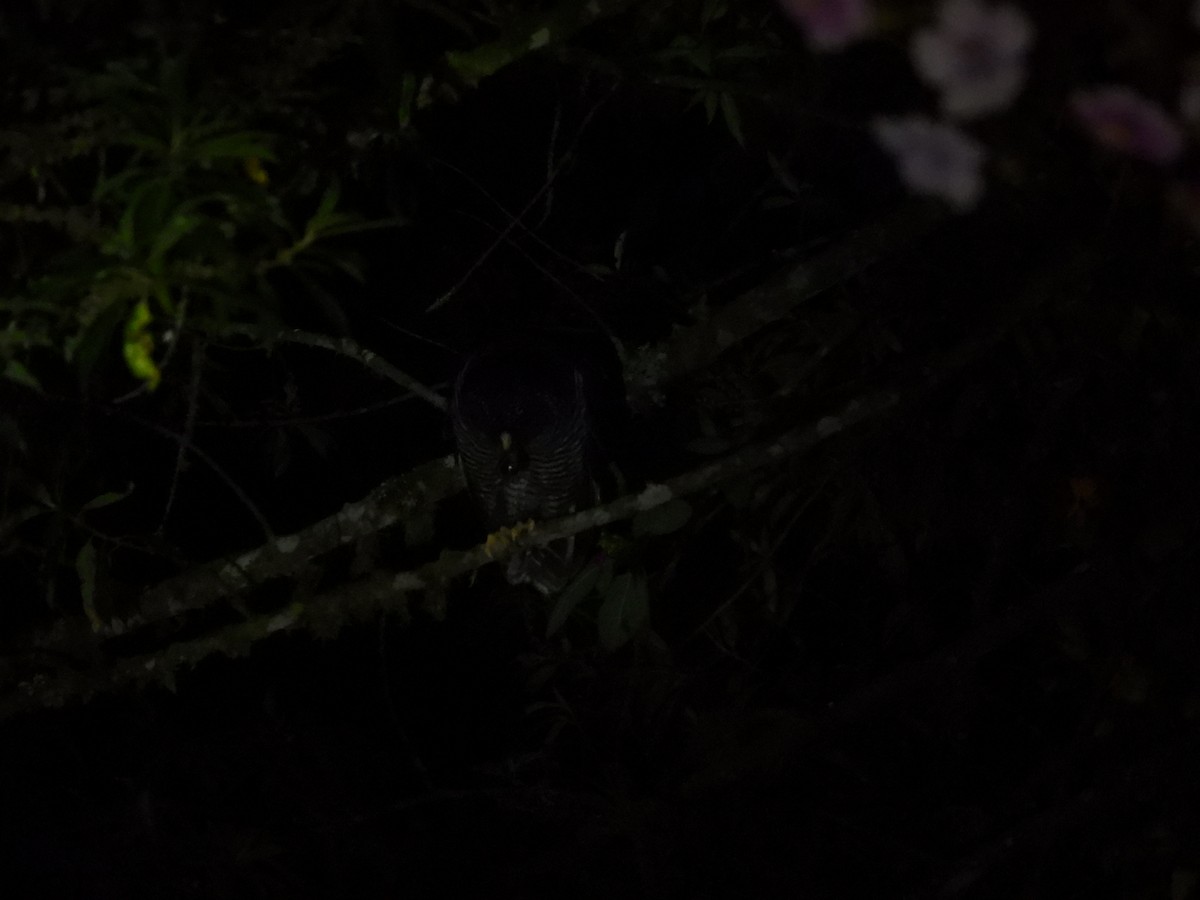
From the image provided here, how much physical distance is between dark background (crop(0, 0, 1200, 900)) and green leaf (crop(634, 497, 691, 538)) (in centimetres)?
14

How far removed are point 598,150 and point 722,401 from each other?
78 centimetres

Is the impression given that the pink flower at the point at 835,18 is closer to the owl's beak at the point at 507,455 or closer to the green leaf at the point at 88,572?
the owl's beak at the point at 507,455

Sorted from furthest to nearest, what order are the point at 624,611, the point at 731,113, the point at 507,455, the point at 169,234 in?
the point at 507,455, the point at 624,611, the point at 731,113, the point at 169,234

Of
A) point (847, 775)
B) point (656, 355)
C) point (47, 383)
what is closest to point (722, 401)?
point (656, 355)

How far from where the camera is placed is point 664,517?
2.23 meters

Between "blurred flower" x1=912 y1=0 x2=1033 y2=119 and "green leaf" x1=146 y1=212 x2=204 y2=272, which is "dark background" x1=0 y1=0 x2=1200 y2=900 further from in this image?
"green leaf" x1=146 y1=212 x2=204 y2=272

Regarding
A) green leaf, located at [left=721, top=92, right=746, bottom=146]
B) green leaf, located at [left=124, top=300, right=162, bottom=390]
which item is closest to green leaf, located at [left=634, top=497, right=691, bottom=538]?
green leaf, located at [left=721, top=92, right=746, bottom=146]

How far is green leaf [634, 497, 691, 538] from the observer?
87.1 inches

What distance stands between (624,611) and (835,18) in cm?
125

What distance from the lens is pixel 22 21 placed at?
1.47 m

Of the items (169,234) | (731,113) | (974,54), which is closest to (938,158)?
(974,54)

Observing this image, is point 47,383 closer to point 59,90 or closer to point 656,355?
point 59,90

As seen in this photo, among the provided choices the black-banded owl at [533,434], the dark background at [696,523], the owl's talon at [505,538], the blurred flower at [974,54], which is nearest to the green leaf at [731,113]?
the dark background at [696,523]

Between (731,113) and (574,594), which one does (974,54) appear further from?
(574,594)
